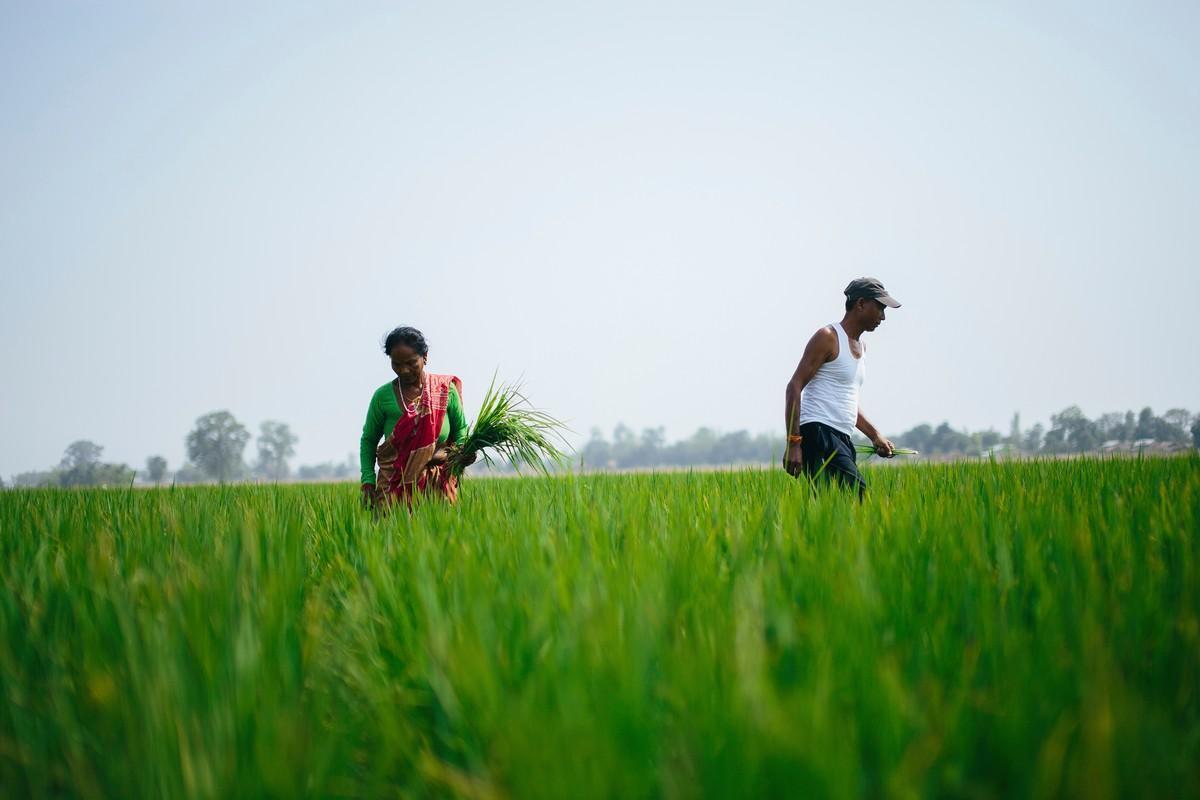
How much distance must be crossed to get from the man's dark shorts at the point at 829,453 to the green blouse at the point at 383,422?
2023 millimetres

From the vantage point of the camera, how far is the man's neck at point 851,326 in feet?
13.9

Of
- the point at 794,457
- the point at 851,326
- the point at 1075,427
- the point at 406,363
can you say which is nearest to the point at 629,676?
the point at 406,363

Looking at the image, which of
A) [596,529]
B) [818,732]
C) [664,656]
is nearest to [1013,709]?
[818,732]

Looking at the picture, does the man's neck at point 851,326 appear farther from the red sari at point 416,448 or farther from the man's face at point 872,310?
the red sari at point 416,448

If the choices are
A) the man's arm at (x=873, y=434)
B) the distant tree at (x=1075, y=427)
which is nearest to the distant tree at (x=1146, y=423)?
the distant tree at (x=1075, y=427)

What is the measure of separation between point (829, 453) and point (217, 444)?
330 ft

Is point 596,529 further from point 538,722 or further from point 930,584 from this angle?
point 538,722

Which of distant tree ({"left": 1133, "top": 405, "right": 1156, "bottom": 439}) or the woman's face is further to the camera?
distant tree ({"left": 1133, "top": 405, "right": 1156, "bottom": 439})

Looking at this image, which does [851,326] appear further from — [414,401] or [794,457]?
[414,401]

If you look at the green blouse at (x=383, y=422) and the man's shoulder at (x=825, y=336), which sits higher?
the man's shoulder at (x=825, y=336)

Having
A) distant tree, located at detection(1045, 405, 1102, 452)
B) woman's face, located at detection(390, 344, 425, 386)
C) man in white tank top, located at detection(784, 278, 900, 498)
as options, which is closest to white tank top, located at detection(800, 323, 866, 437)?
man in white tank top, located at detection(784, 278, 900, 498)

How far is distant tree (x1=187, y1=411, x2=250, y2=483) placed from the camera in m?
90.9

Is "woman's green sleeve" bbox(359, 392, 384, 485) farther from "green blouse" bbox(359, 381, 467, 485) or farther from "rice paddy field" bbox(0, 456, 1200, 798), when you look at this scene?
"rice paddy field" bbox(0, 456, 1200, 798)

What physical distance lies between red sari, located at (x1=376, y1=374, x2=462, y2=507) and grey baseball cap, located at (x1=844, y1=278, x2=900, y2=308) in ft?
8.03
